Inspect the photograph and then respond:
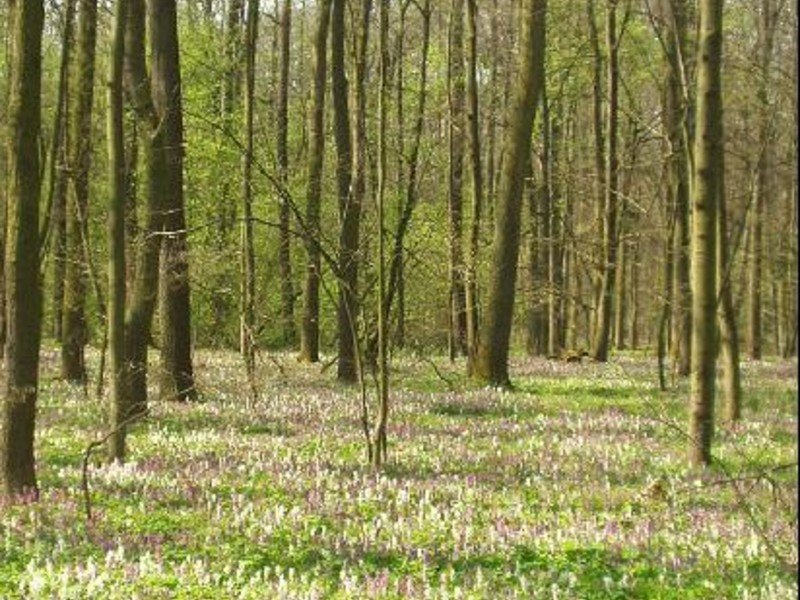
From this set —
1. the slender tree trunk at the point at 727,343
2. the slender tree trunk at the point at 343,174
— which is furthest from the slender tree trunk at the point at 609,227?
the slender tree trunk at the point at 727,343

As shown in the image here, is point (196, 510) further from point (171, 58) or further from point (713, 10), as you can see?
point (171, 58)

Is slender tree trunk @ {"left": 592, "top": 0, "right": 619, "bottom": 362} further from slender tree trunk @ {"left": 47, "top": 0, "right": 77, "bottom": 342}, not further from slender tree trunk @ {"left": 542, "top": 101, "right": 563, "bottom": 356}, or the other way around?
slender tree trunk @ {"left": 47, "top": 0, "right": 77, "bottom": 342}

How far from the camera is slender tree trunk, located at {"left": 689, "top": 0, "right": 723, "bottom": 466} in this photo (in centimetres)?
1140

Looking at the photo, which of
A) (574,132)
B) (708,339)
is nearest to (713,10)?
(708,339)

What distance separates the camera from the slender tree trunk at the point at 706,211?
37.4 ft

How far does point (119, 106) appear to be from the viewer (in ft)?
37.2

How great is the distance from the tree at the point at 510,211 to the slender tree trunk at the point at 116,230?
1063 centimetres

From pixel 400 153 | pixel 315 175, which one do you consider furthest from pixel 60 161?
pixel 400 153

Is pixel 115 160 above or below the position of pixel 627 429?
above

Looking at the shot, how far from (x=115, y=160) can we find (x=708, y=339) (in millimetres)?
7149

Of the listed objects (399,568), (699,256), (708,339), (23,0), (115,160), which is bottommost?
(399,568)

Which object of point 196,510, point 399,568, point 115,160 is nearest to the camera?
point 399,568

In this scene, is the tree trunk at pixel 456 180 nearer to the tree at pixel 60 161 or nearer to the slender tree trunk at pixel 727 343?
the slender tree trunk at pixel 727 343

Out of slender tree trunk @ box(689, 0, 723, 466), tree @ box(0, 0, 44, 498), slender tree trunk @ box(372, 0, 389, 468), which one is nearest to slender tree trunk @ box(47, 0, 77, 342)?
tree @ box(0, 0, 44, 498)
